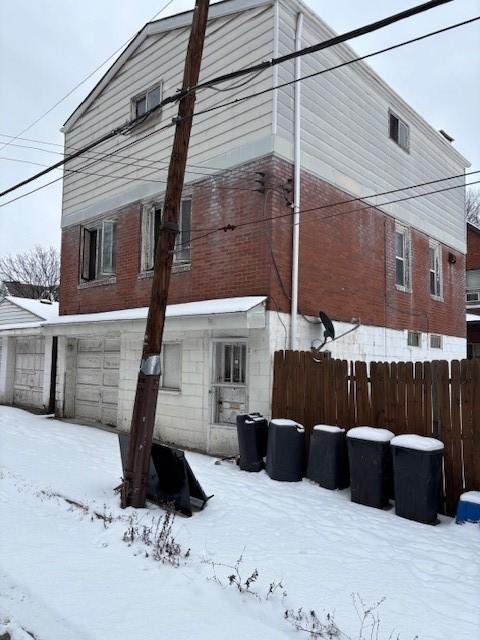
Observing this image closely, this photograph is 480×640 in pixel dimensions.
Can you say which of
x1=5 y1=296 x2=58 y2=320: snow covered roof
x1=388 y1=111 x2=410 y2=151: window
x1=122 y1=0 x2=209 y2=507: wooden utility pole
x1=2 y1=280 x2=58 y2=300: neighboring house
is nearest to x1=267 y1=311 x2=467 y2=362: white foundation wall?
x1=122 y1=0 x2=209 y2=507: wooden utility pole

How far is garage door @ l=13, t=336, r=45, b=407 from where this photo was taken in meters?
15.1

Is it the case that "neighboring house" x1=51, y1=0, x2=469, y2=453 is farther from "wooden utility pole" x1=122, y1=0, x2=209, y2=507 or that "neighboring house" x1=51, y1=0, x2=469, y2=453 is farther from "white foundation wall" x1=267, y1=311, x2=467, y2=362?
"wooden utility pole" x1=122, y1=0, x2=209, y2=507

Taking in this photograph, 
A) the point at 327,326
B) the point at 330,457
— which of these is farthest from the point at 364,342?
the point at 330,457

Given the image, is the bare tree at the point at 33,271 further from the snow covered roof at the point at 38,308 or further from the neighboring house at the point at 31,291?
the snow covered roof at the point at 38,308

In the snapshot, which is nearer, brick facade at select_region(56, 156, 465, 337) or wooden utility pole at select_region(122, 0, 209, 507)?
wooden utility pole at select_region(122, 0, 209, 507)

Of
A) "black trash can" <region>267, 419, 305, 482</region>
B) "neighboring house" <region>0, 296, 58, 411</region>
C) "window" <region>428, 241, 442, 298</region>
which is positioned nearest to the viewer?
"black trash can" <region>267, 419, 305, 482</region>

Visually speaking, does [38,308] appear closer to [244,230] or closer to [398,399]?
[244,230]

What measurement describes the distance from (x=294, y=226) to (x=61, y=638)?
292 inches

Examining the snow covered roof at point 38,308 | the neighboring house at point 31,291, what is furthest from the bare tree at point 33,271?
the snow covered roof at point 38,308

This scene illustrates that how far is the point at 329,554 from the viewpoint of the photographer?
4867 mm

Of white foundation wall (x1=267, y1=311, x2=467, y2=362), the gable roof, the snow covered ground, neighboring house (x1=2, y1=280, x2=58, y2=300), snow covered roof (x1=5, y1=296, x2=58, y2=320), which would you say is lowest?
the snow covered ground

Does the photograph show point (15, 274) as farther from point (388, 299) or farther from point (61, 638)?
point (61, 638)

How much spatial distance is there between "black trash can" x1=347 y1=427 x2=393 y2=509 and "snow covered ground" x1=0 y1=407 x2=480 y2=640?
0.18m

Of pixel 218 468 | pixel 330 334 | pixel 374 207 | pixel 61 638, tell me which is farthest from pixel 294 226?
pixel 61 638
